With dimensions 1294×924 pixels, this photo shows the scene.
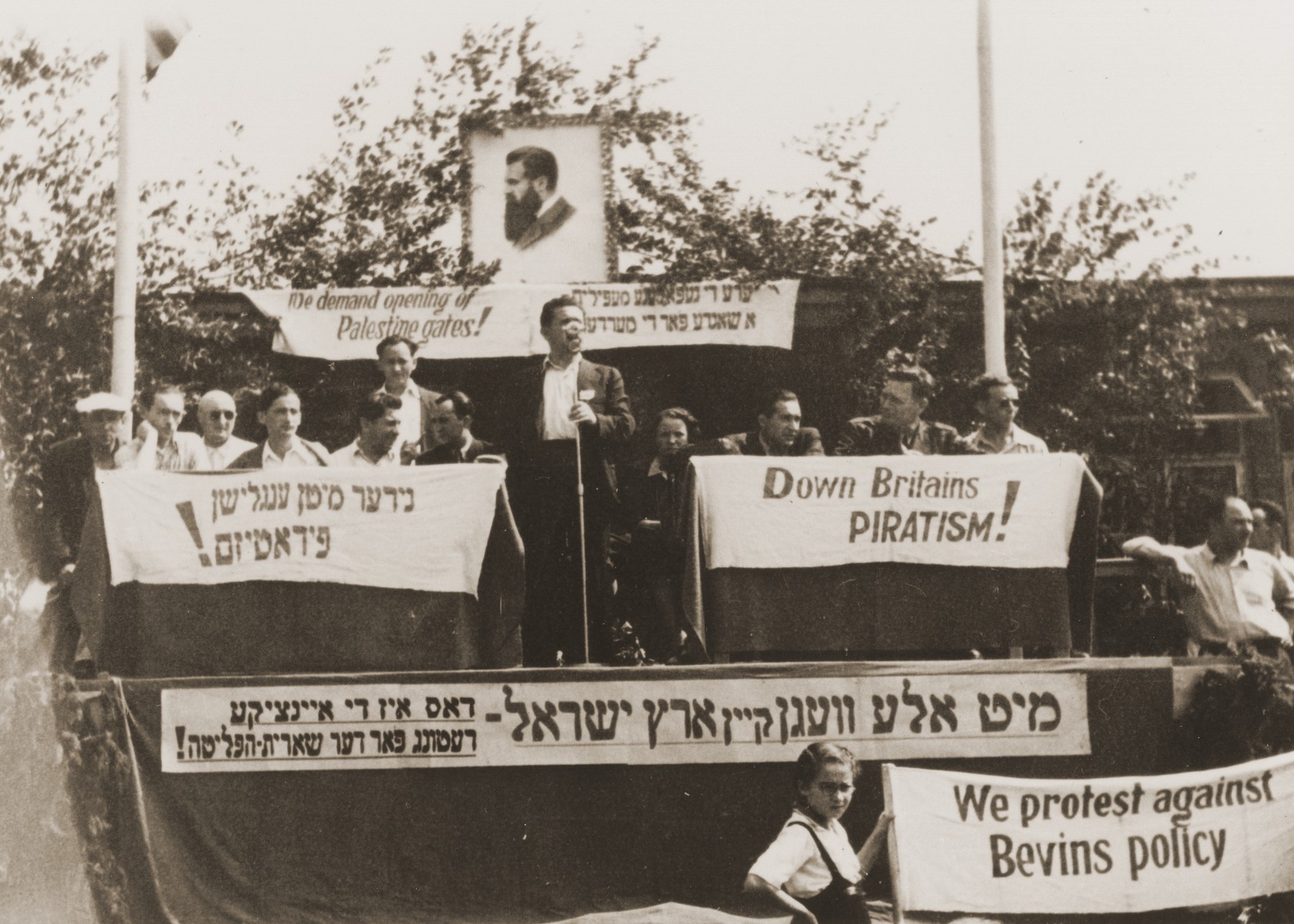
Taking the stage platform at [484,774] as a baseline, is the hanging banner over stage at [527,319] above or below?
above

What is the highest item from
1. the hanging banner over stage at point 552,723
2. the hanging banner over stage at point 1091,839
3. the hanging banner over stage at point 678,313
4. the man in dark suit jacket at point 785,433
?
the hanging banner over stage at point 678,313

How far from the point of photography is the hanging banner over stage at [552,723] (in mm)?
7508

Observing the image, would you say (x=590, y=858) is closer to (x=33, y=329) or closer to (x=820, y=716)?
(x=820, y=716)

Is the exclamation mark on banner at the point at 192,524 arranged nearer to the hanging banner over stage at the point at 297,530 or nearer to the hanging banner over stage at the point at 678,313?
the hanging banner over stage at the point at 297,530

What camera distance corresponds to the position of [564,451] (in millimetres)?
8422

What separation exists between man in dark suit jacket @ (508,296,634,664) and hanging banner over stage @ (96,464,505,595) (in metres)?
0.66

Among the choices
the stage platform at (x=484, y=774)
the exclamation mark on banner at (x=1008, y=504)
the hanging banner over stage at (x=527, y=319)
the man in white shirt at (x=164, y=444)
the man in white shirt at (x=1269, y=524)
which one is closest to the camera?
the stage platform at (x=484, y=774)

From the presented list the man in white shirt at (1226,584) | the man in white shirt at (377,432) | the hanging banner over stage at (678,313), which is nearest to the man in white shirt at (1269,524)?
the man in white shirt at (1226,584)

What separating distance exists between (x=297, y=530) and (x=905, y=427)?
295 cm

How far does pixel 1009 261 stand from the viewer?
11.8m

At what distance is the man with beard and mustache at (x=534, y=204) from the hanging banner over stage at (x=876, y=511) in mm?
4729

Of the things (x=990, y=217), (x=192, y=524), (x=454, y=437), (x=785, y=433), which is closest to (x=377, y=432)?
(x=454, y=437)

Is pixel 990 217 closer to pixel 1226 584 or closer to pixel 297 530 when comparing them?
pixel 1226 584

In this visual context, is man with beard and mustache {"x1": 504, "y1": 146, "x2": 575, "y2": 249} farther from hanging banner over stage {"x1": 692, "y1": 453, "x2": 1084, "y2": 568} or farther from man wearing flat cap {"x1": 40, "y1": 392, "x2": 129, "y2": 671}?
hanging banner over stage {"x1": 692, "y1": 453, "x2": 1084, "y2": 568}
